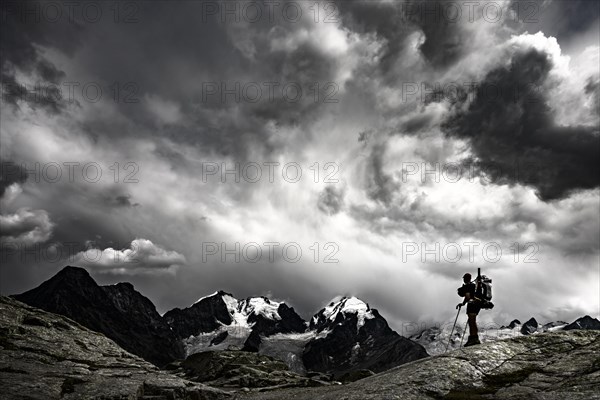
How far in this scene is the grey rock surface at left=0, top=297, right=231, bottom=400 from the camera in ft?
103

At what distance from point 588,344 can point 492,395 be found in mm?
10608

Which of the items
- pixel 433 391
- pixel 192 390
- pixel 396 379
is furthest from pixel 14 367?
pixel 433 391

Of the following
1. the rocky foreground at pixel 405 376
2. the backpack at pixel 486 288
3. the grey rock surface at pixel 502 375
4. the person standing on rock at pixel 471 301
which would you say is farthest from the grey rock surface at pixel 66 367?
the backpack at pixel 486 288

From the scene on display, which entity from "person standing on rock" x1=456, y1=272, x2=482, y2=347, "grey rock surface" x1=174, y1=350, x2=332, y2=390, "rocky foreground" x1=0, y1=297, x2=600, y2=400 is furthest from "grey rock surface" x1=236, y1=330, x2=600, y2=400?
"grey rock surface" x1=174, y1=350, x2=332, y2=390

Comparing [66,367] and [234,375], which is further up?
[66,367]

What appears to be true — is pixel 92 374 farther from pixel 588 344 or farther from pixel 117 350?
pixel 588 344

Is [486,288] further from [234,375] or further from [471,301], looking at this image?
[234,375]

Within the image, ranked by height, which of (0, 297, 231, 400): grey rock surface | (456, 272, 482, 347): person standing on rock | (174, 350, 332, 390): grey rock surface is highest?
(456, 272, 482, 347): person standing on rock

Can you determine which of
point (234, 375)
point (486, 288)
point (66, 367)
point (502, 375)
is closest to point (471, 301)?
point (486, 288)

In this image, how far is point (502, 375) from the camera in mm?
26141

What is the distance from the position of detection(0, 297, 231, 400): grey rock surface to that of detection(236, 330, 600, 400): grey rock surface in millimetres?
13502

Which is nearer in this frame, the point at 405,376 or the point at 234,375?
the point at 405,376

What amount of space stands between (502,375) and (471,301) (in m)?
8.43

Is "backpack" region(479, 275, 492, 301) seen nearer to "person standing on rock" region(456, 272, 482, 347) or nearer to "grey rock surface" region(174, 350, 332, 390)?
"person standing on rock" region(456, 272, 482, 347)
